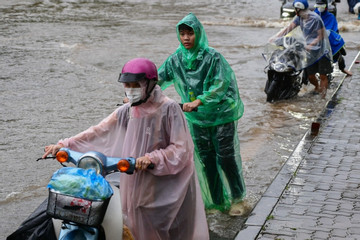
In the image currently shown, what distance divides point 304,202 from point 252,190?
753 mm

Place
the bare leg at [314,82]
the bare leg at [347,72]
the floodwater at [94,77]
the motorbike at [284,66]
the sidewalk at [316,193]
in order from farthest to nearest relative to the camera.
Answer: the bare leg at [347,72] < the bare leg at [314,82] < the motorbike at [284,66] < the floodwater at [94,77] < the sidewalk at [316,193]

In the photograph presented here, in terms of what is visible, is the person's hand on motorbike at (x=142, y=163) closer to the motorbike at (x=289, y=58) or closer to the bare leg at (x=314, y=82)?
the motorbike at (x=289, y=58)

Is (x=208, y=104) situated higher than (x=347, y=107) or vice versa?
(x=208, y=104)

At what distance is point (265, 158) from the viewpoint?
8219mm

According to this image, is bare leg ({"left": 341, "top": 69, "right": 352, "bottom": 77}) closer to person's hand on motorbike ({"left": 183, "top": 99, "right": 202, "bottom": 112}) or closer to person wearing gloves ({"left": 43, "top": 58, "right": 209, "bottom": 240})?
person's hand on motorbike ({"left": 183, "top": 99, "right": 202, "bottom": 112})

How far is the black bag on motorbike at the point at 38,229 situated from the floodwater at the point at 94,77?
5.85 feet

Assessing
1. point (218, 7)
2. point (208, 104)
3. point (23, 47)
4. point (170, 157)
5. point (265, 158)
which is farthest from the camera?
point (218, 7)

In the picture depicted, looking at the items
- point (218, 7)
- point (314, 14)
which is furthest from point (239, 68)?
point (218, 7)

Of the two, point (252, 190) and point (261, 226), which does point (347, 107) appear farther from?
point (261, 226)

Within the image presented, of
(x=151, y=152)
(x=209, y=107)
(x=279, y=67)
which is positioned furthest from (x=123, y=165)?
(x=279, y=67)

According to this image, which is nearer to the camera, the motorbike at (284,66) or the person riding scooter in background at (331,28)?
the motorbike at (284,66)

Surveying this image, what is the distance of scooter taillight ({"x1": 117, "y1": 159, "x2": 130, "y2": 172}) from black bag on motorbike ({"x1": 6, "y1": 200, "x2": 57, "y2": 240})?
53 centimetres

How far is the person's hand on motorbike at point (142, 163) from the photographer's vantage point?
4117 mm

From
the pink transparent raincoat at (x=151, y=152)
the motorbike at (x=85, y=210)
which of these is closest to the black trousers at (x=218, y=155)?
the pink transparent raincoat at (x=151, y=152)
